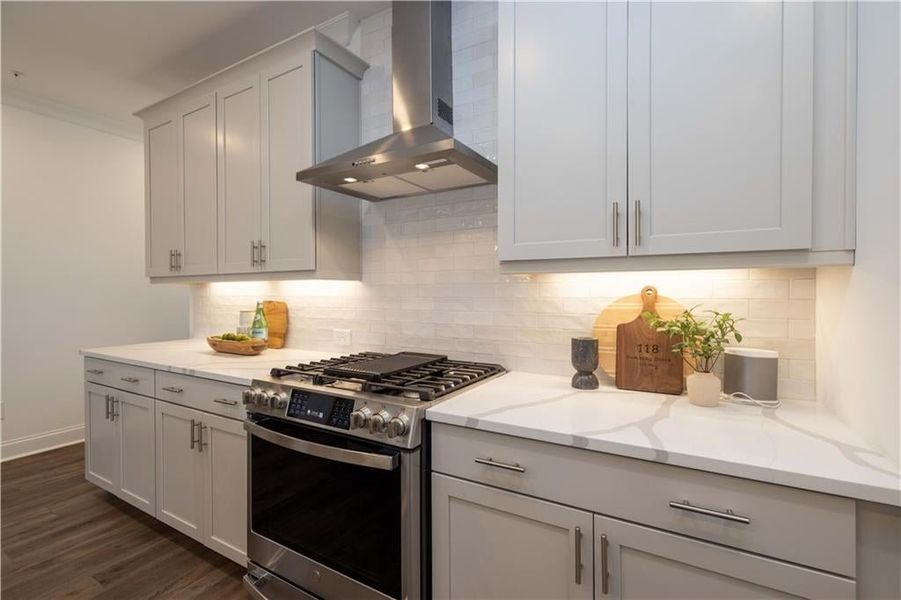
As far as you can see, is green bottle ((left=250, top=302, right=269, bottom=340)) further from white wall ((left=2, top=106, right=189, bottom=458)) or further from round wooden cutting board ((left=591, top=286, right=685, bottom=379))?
white wall ((left=2, top=106, right=189, bottom=458))

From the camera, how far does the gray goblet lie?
1597mm

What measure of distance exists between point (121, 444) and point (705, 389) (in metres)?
2.97

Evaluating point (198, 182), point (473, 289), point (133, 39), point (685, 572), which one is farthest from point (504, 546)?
point (133, 39)

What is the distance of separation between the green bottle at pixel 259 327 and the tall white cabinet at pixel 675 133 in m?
1.78

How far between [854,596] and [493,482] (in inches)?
A: 31.5

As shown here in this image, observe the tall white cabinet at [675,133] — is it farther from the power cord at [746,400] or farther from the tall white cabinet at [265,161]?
the tall white cabinet at [265,161]

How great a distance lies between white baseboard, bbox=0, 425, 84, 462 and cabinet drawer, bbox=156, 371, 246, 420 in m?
2.31

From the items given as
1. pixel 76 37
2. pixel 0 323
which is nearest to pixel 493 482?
pixel 76 37

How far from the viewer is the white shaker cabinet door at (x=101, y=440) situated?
8.17 ft

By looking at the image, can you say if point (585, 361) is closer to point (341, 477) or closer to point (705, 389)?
point (705, 389)

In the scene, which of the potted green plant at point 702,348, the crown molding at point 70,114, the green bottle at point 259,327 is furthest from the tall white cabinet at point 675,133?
the crown molding at point 70,114

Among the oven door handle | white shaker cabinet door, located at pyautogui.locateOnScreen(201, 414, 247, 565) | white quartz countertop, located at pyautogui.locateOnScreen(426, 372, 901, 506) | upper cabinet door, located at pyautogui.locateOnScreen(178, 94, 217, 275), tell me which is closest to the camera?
white quartz countertop, located at pyautogui.locateOnScreen(426, 372, 901, 506)

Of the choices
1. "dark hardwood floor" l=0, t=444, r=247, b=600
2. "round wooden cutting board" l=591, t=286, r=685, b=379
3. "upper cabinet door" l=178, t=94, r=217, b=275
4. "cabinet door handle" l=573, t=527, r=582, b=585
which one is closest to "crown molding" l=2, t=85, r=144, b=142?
"upper cabinet door" l=178, t=94, r=217, b=275

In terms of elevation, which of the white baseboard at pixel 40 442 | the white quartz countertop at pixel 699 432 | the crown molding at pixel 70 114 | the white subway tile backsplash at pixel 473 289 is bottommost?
the white baseboard at pixel 40 442
